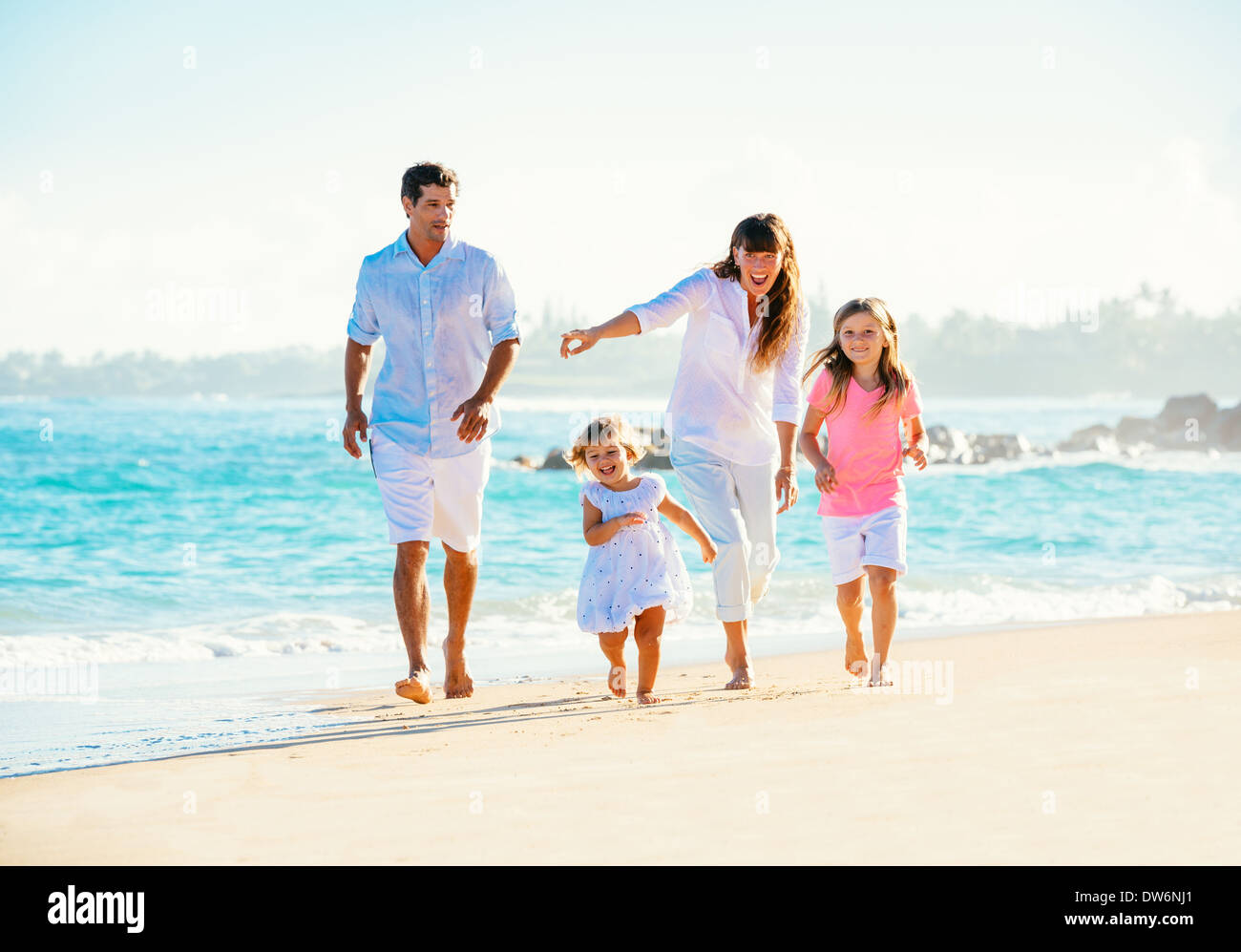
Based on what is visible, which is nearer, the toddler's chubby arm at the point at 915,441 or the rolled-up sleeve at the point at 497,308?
the rolled-up sleeve at the point at 497,308

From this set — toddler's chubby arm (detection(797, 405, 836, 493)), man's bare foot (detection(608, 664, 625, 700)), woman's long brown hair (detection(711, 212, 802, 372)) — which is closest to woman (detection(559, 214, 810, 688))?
woman's long brown hair (detection(711, 212, 802, 372))

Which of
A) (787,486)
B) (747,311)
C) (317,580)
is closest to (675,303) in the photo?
(747,311)

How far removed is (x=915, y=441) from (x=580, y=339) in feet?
5.69

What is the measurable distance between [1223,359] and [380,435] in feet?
583

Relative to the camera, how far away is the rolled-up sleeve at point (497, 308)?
5395 mm

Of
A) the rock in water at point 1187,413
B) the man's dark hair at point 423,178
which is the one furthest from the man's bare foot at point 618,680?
the rock in water at point 1187,413

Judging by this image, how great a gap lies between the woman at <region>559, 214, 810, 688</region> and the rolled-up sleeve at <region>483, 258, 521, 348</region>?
2.32ft

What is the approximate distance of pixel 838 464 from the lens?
5.59 meters

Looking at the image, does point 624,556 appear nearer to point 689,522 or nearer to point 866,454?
point 689,522

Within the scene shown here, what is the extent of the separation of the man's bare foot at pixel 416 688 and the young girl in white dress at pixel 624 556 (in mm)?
713

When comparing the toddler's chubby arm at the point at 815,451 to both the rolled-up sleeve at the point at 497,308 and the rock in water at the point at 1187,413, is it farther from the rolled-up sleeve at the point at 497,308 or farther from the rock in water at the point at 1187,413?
the rock in water at the point at 1187,413

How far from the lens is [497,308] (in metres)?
5.42
